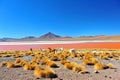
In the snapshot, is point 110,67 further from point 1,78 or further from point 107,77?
point 1,78

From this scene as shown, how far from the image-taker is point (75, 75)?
12.9 meters

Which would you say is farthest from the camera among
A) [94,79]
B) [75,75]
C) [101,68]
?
[101,68]

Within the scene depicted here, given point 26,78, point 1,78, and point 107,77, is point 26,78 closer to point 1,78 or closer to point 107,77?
point 1,78

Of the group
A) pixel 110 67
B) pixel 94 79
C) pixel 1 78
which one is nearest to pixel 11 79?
pixel 1 78

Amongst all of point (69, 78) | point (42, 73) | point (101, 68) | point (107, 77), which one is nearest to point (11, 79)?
point (42, 73)

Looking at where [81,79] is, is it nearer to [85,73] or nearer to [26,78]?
[85,73]

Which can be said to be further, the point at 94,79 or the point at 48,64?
the point at 48,64

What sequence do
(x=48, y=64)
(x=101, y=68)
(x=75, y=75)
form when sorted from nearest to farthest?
(x=75, y=75), (x=101, y=68), (x=48, y=64)

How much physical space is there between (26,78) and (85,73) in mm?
3455

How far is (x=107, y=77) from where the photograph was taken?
12.4m

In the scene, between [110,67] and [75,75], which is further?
[110,67]

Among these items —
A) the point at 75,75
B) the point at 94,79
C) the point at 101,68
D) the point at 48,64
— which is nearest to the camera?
the point at 94,79

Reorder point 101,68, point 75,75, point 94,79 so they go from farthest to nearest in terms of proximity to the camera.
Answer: point 101,68, point 75,75, point 94,79

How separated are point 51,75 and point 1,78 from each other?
247cm
